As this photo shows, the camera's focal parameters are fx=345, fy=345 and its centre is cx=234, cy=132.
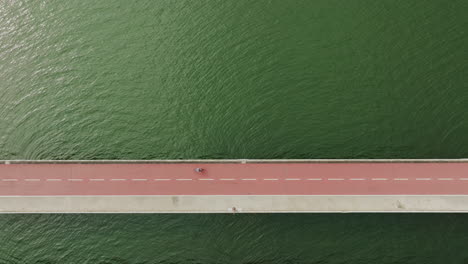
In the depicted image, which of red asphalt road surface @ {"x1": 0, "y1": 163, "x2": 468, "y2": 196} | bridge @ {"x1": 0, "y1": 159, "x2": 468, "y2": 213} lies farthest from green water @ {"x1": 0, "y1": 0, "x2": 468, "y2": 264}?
red asphalt road surface @ {"x1": 0, "y1": 163, "x2": 468, "y2": 196}

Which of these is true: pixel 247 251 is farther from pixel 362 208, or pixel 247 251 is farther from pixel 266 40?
pixel 266 40

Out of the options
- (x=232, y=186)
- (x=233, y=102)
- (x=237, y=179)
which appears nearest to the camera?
(x=232, y=186)

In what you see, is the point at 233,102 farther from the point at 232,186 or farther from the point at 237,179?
the point at 232,186

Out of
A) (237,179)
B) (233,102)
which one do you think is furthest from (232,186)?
(233,102)

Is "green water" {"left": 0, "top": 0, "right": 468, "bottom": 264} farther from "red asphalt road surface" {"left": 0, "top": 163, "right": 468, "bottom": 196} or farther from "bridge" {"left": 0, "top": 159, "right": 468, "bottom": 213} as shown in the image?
"red asphalt road surface" {"left": 0, "top": 163, "right": 468, "bottom": 196}

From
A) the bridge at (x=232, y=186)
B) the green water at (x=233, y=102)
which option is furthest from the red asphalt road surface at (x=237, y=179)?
the green water at (x=233, y=102)

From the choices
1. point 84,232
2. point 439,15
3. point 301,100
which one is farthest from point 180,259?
point 439,15
